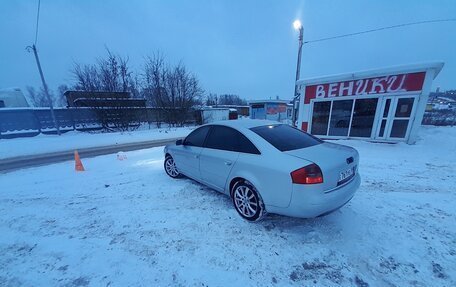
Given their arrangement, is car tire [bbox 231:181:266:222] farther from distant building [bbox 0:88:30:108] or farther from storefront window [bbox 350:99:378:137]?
distant building [bbox 0:88:30:108]

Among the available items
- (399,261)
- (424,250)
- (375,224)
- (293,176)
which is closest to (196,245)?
(293,176)

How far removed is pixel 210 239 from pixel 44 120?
21679 millimetres

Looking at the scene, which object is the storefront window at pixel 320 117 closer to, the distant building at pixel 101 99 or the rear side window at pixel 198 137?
the rear side window at pixel 198 137

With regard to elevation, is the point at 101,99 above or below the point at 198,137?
above

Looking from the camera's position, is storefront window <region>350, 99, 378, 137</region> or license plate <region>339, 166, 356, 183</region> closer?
license plate <region>339, 166, 356, 183</region>

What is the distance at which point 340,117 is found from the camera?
1012cm

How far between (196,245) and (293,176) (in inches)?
63.6

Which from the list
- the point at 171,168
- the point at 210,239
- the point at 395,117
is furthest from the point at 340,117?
the point at 210,239

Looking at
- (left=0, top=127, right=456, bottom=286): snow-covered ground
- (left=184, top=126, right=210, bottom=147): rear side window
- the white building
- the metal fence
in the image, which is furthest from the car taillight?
the metal fence

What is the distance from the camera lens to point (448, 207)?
3365 mm

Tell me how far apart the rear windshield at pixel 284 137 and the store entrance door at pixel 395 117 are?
8.04 meters

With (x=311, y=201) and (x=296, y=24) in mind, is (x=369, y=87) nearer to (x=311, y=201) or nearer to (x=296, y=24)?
(x=296, y=24)

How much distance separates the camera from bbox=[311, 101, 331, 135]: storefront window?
1053 centimetres

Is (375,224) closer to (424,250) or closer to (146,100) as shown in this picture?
(424,250)
